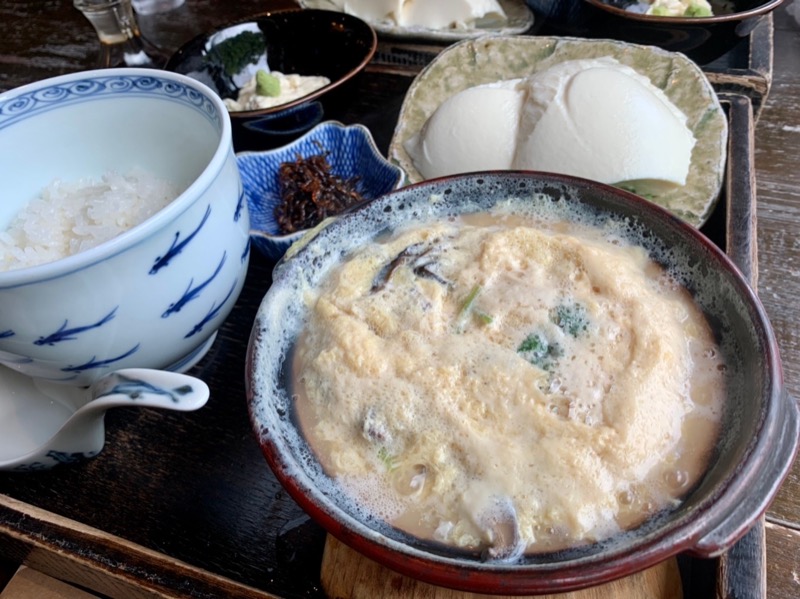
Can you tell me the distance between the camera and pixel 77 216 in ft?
4.46

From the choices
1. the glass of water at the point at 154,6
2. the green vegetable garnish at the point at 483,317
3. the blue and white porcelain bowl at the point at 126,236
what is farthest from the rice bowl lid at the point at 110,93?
the glass of water at the point at 154,6

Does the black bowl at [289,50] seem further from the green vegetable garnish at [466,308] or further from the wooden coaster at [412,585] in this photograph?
the wooden coaster at [412,585]

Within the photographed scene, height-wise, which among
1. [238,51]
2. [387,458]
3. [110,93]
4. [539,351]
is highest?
[110,93]

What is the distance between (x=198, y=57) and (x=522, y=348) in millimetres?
1905

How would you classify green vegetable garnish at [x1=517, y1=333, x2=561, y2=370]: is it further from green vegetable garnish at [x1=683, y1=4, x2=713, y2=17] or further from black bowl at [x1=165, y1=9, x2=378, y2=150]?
green vegetable garnish at [x1=683, y1=4, x2=713, y2=17]

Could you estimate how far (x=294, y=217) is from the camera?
1.83 metres

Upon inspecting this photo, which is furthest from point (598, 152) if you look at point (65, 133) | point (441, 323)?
point (65, 133)

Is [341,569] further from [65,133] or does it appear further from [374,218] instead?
[65,133]

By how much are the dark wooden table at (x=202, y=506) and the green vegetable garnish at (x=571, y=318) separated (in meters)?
0.53

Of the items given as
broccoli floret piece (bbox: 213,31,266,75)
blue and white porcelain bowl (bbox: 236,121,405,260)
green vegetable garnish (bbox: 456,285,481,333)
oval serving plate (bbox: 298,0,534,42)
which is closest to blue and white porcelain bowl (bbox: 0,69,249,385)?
blue and white porcelain bowl (bbox: 236,121,405,260)

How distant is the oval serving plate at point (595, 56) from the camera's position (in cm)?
160

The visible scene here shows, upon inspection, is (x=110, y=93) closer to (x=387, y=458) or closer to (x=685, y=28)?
(x=387, y=458)

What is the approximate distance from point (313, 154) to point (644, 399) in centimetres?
137

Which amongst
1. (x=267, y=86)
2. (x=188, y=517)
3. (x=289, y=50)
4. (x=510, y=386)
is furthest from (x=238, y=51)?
(x=510, y=386)
